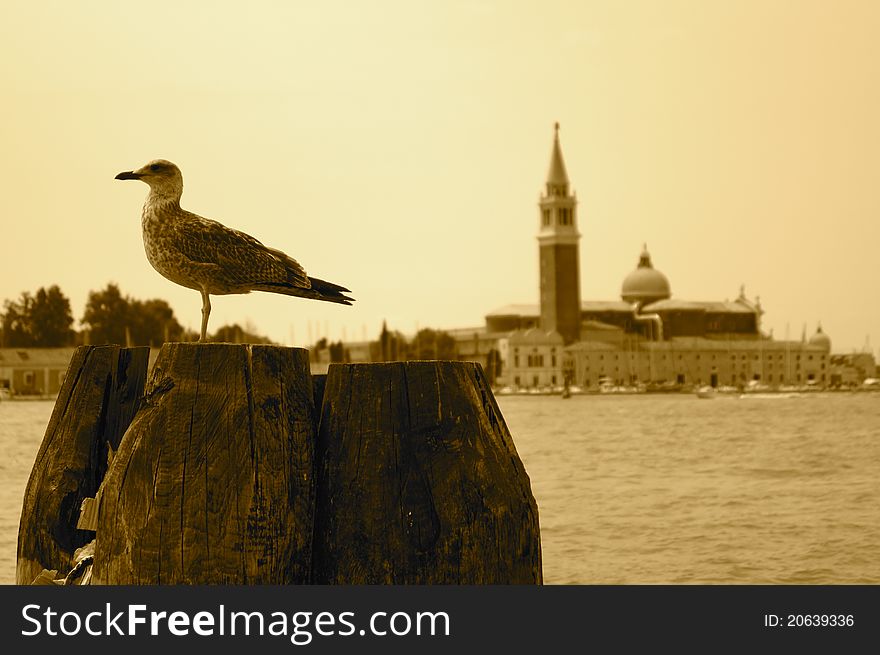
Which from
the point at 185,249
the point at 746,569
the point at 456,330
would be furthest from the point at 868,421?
the point at 456,330

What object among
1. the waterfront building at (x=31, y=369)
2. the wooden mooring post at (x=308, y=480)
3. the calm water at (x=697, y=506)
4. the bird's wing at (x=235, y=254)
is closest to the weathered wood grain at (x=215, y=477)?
the wooden mooring post at (x=308, y=480)

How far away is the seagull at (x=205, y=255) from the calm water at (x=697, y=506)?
808 centimetres

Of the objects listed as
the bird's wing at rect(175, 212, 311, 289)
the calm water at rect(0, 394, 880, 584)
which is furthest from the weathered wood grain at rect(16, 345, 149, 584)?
the calm water at rect(0, 394, 880, 584)

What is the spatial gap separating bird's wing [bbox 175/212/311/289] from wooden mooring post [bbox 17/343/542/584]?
618mm

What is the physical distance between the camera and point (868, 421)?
58875mm

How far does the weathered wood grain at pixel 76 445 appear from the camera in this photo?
367cm

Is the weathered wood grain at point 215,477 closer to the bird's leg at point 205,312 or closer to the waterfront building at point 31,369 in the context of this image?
the bird's leg at point 205,312

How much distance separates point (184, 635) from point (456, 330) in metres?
129

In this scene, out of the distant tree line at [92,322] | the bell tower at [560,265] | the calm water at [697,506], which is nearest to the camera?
the calm water at [697,506]

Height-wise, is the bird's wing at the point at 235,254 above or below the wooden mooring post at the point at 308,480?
above

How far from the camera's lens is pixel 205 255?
3.78 m

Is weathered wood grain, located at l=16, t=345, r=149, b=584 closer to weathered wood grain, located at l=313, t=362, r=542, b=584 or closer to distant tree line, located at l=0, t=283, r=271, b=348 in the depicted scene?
weathered wood grain, located at l=313, t=362, r=542, b=584

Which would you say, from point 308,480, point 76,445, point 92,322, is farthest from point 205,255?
point 92,322

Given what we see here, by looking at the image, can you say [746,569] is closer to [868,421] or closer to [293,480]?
[293,480]
